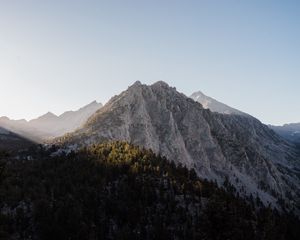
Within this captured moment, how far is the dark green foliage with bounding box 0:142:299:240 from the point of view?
110000 millimetres

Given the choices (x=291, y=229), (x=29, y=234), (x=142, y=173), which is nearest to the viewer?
(x=29, y=234)

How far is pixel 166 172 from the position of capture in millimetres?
152750

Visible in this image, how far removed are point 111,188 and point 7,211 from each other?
3174 centimetres

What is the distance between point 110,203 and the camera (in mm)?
124750

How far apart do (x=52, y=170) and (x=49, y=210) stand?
41.0 meters

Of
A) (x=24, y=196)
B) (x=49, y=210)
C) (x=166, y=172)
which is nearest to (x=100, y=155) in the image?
→ (x=166, y=172)

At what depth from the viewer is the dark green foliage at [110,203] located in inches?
4331

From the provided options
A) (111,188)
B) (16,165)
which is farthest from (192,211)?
(16,165)

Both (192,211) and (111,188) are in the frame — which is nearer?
(192,211)

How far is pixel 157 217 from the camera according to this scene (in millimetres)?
116438

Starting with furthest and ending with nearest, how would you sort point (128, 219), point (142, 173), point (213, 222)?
point (142, 173) → point (128, 219) → point (213, 222)

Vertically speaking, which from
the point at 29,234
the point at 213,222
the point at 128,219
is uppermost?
the point at 213,222

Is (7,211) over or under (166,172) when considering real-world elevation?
under

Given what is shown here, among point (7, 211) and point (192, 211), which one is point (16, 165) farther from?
point (192, 211)
